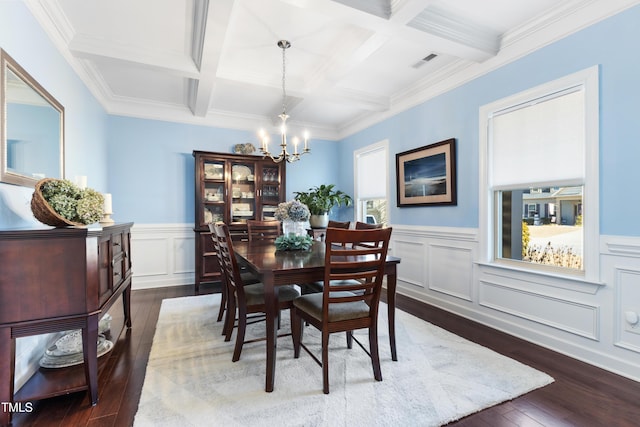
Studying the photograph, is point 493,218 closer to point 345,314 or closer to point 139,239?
point 345,314

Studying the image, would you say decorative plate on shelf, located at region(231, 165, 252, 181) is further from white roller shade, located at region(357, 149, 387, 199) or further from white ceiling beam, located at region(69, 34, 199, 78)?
white roller shade, located at region(357, 149, 387, 199)

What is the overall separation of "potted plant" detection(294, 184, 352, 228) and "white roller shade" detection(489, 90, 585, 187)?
254 cm

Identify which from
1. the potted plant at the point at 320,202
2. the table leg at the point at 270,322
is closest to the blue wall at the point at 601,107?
the potted plant at the point at 320,202

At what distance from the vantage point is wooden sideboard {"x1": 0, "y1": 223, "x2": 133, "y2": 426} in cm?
153

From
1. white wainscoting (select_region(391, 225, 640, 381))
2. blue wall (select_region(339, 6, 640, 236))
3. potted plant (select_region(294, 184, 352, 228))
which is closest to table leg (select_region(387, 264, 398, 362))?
white wainscoting (select_region(391, 225, 640, 381))

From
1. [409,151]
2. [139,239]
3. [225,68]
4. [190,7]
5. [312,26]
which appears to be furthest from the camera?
[139,239]

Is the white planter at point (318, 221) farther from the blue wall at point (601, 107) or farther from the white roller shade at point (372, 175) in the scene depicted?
the blue wall at point (601, 107)

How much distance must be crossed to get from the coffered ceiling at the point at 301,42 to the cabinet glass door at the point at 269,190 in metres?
1.21

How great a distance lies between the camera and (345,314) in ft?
6.29

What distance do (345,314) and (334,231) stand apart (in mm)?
582

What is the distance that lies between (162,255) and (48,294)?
3.07 metres

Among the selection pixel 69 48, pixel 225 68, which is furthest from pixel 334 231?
pixel 69 48

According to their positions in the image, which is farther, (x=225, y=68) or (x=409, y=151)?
(x=409, y=151)

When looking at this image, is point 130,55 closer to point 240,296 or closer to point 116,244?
point 116,244
